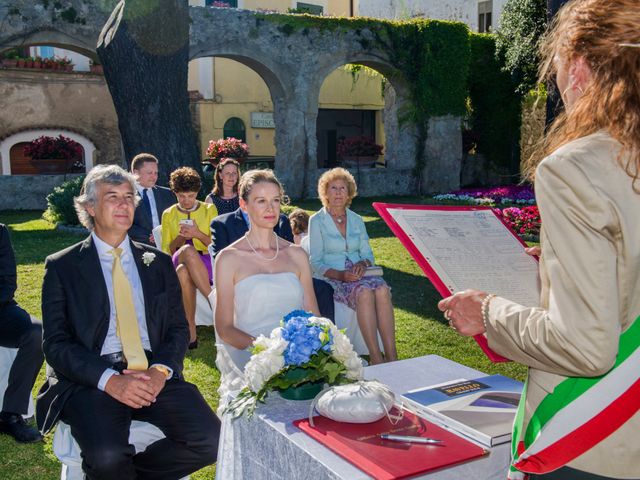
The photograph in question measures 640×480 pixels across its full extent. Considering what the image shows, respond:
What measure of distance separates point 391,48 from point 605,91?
18.3m

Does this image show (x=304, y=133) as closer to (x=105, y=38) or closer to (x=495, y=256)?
(x=105, y=38)

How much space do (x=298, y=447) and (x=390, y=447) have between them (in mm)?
314

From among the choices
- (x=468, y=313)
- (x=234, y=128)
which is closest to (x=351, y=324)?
(x=468, y=313)

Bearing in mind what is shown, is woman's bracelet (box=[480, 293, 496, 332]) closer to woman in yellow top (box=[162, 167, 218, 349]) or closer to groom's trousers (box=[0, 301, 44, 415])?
groom's trousers (box=[0, 301, 44, 415])

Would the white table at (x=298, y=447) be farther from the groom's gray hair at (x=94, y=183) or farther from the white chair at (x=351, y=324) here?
the white chair at (x=351, y=324)

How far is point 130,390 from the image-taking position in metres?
3.11

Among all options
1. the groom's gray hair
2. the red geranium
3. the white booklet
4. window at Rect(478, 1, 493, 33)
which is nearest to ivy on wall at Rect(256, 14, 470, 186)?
window at Rect(478, 1, 493, 33)

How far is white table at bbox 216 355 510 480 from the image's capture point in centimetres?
205

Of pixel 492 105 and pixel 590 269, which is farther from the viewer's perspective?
pixel 492 105

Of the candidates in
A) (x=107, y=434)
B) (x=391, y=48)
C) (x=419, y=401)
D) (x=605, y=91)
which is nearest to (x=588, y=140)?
(x=605, y=91)

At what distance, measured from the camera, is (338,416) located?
2.24 metres

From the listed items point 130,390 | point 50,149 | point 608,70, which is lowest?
point 130,390

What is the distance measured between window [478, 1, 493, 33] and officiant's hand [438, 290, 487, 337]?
25.6 metres

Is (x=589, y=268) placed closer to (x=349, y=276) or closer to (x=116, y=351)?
(x=116, y=351)
